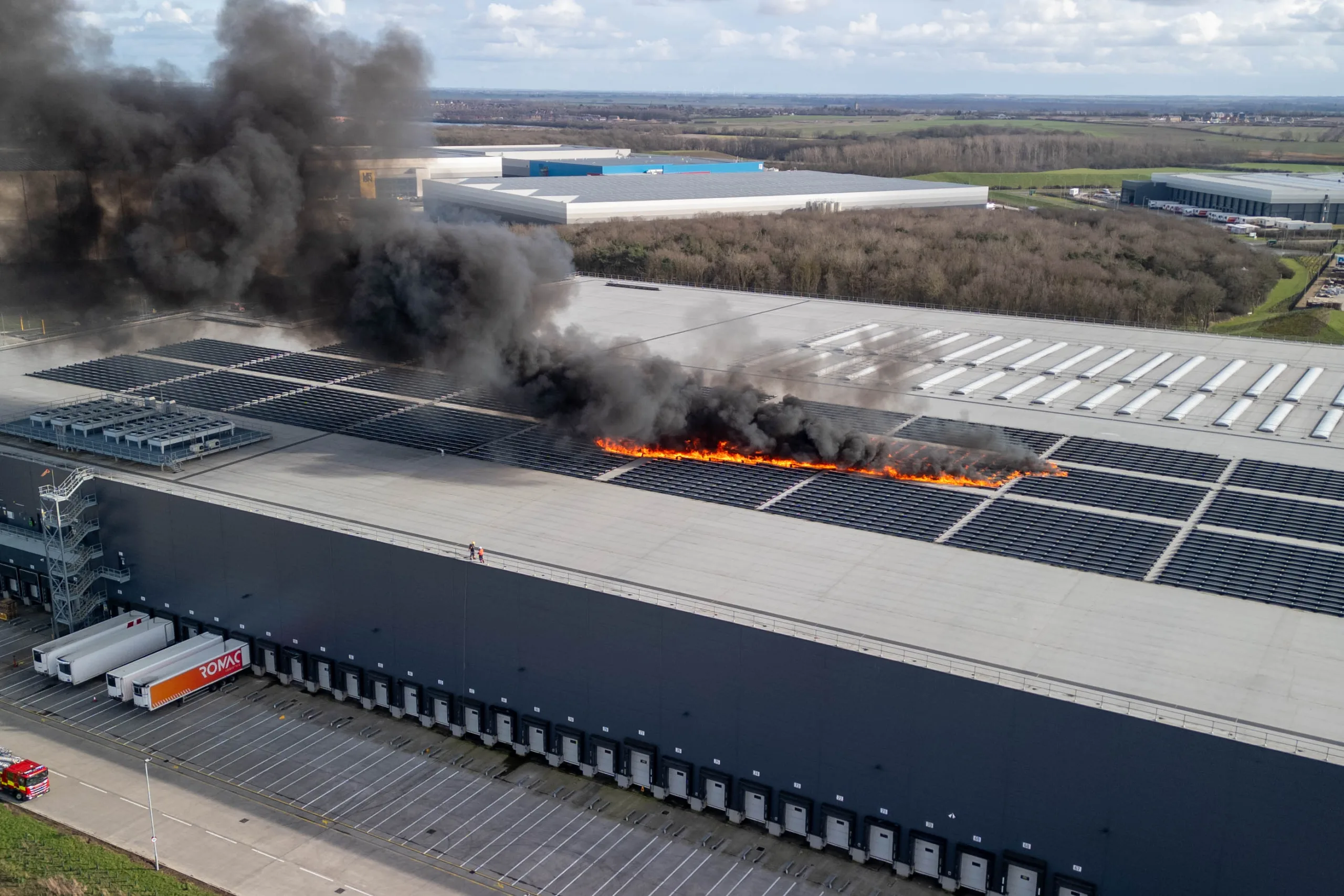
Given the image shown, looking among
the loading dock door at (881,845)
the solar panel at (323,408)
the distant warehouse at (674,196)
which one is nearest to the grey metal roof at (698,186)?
the distant warehouse at (674,196)

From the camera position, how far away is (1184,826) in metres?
23.8

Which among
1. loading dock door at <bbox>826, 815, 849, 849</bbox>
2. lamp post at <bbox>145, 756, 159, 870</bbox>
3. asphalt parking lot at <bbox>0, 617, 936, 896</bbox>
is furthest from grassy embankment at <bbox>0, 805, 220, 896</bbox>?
loading dock door at <bbox>826, 815, 849, 849</bbox>

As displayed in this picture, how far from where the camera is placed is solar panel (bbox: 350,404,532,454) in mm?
44094

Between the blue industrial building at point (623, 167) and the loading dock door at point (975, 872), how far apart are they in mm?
118518

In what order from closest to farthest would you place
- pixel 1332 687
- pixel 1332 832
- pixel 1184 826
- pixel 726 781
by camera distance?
pixel 1332 832 → pixel 1184 826 → pixel 1332 687 → pixel 726 781

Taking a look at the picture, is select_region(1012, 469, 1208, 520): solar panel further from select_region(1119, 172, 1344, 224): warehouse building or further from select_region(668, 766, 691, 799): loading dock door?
select_region(1119, 172, 1344, 224): warehouse building

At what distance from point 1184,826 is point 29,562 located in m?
40.8

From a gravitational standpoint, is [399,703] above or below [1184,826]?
below

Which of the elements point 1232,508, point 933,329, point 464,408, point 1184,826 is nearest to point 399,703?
point 464,408

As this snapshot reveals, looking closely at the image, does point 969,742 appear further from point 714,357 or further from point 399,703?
point 714,357

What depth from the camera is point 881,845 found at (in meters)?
27.7

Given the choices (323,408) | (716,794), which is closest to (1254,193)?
(323,408)

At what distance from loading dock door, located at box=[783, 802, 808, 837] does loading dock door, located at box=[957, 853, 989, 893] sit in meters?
4.18

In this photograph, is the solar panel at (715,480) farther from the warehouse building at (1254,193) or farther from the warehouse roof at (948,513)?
the warehouse building at (1254,193)
